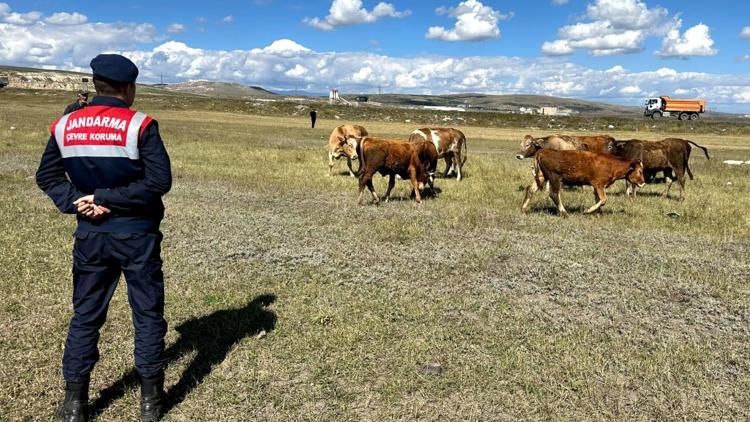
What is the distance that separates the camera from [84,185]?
4.25 metres

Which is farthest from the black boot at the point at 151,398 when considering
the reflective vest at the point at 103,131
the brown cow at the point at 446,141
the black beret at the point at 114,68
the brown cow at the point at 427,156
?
the brown cow at the point at 446,141

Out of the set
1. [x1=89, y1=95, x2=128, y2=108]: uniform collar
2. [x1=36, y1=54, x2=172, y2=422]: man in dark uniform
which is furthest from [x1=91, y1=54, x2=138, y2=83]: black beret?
[x1=89, y1=95, x2=128, y2=108]: uniform collar

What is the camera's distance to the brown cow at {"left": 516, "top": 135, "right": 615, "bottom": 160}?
1805 cm

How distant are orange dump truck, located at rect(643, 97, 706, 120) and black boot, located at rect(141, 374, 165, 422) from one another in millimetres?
Answer: 99596

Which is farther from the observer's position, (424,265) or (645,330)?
(424,265)

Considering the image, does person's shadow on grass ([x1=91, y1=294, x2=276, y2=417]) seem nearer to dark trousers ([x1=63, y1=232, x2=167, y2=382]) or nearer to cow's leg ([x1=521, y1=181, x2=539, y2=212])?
dark trousers ([x1=63, y1=232, x2=167, y2=382])

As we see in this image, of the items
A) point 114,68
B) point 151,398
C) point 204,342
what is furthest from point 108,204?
point 204,342

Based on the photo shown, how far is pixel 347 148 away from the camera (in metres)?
19.8

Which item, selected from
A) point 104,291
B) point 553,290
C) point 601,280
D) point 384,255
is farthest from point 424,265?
point 104,291

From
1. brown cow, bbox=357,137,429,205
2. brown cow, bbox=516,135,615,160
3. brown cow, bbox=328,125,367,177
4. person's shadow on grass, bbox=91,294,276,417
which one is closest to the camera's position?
person's shadow on grass, bbox=91,294,276,417

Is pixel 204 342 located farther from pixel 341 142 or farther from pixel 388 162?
pixel 341 142

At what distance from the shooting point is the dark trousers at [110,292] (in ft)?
13.9

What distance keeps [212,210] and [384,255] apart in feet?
18.6

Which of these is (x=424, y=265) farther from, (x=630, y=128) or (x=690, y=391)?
(x=630, y=128)
